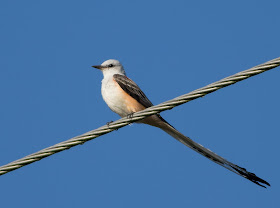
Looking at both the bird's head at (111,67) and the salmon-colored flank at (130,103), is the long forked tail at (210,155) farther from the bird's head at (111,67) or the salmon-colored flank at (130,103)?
the bird's head at (111,67)

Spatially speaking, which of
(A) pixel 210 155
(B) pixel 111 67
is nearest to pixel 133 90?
(B) pixel 111 67

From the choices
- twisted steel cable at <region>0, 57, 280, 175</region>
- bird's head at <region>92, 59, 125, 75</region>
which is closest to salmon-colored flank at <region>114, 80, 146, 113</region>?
bird's head at <region>92, 59, 125, 75</region>

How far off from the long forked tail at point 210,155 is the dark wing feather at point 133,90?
1.71 ft

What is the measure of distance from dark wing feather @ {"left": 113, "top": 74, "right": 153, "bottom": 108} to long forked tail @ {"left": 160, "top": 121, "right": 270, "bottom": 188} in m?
0.52

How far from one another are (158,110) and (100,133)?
0.59m

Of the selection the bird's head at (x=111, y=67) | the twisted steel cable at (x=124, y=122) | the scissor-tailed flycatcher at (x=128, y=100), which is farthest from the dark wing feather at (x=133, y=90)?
the twisted steel cable at (x=124, y=122)

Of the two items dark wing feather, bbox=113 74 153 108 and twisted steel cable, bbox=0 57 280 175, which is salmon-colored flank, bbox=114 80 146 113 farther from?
twisted steel cable, bbox=0 57 280 175

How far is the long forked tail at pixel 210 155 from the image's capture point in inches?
204

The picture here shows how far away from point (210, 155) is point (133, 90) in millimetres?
1755

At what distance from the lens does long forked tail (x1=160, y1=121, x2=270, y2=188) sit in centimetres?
517

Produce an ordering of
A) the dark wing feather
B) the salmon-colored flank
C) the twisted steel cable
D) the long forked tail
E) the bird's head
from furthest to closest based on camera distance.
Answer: the bird's head < the dark wing feather < the salmon-colored flank < the long forked tail < the twisted steel cable

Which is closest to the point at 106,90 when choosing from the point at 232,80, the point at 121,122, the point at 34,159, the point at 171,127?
the point at 171,127

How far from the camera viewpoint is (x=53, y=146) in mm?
4379

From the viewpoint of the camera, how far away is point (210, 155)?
5.67 metres
